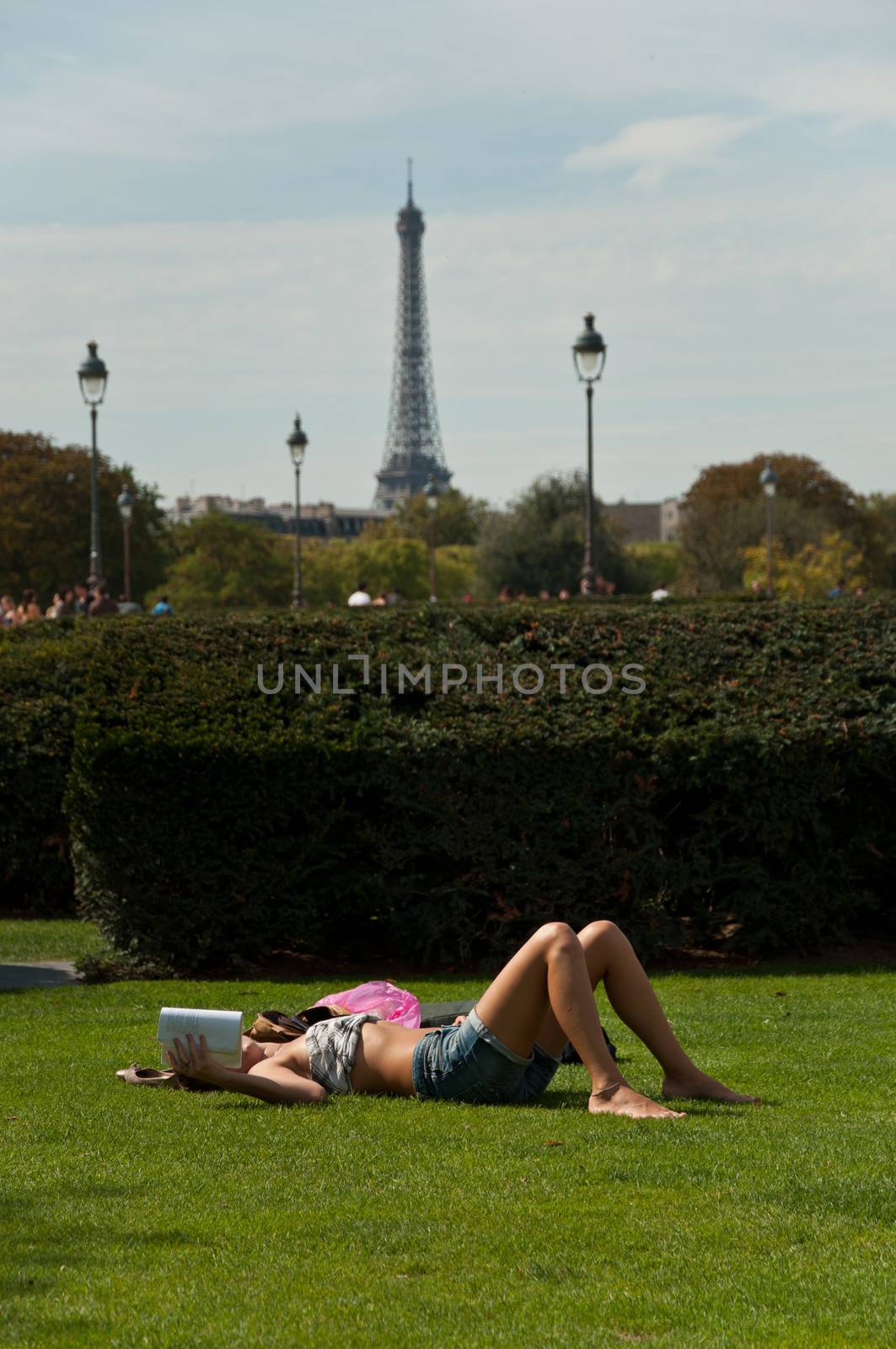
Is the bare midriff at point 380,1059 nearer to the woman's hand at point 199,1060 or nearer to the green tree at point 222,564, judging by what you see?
the woman's hand at point 199,1060

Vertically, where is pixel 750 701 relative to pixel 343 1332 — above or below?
above

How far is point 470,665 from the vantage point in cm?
1072

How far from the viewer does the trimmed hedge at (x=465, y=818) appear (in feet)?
31.8

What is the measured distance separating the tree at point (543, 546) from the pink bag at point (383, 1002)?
59.9 metres

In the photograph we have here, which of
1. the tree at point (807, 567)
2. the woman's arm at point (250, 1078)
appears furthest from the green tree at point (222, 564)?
the woman's arm at point (250, 1078)

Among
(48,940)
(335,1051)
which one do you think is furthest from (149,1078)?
Answer: (48,940)

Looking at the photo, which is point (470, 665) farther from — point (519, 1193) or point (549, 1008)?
point (519, 1193)

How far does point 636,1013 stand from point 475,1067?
609 millimetres

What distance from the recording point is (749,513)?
76.8 meters

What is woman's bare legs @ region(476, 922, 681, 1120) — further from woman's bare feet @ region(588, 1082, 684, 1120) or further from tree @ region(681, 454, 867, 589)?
tree @ region(681, 454, 867, 589)

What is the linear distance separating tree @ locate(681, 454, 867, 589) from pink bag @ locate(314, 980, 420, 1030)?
63990mm

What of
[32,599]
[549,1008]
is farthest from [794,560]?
[549,1008]

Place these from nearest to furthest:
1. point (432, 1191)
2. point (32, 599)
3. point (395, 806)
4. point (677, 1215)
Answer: point (677, 1215) < point (432, 1191) < point (395, 806) < point (32, 599)

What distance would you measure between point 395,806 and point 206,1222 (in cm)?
539
